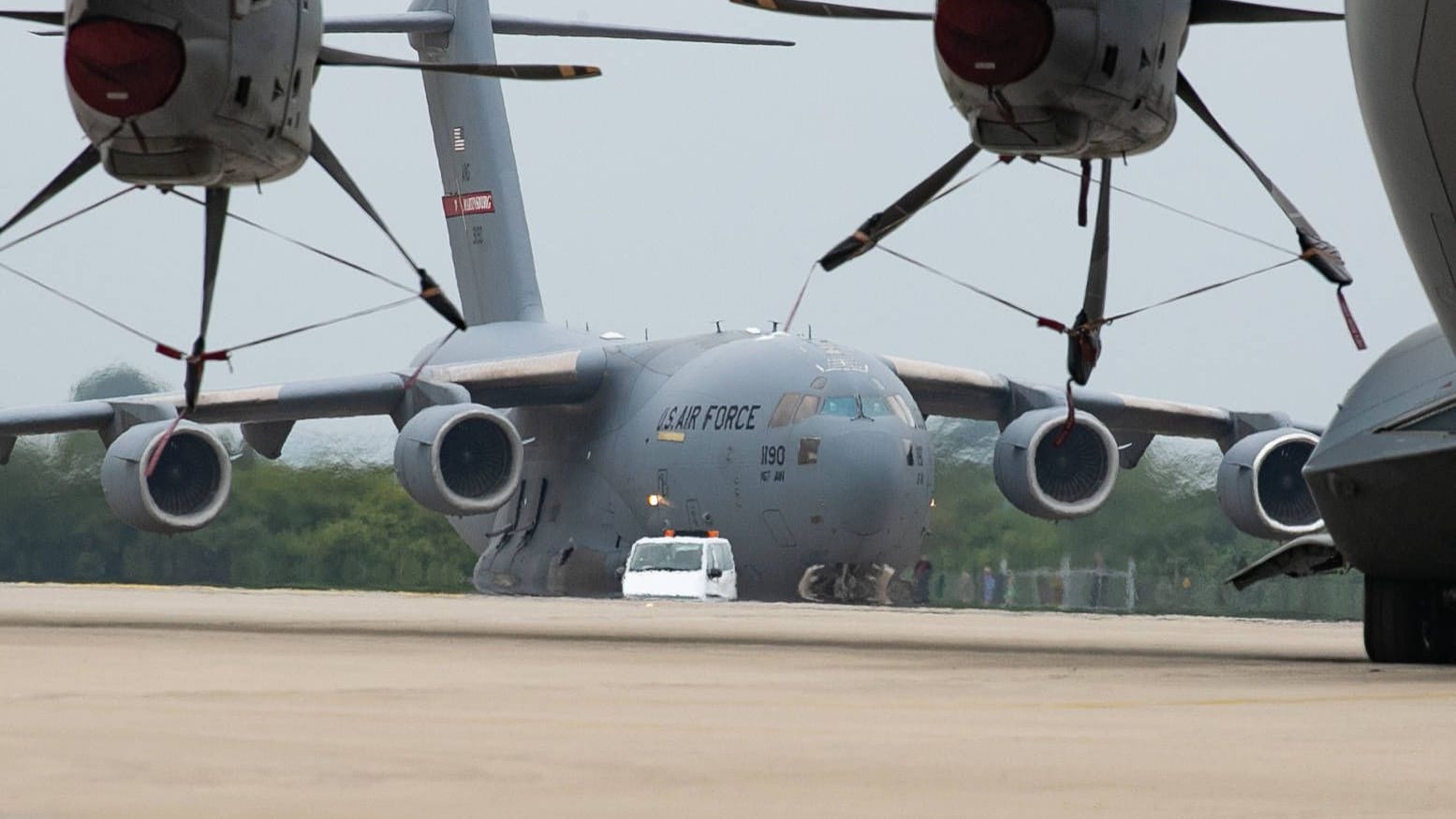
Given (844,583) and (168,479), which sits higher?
(168,479)

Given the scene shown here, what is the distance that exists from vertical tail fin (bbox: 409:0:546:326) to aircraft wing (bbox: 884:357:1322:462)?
14.6ft

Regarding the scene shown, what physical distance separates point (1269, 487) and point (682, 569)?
6.22 m

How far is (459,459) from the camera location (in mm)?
21016

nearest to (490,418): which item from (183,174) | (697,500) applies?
(697,500)

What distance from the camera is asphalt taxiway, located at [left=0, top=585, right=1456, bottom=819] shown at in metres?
4.21

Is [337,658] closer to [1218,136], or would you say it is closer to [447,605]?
[1218,136]

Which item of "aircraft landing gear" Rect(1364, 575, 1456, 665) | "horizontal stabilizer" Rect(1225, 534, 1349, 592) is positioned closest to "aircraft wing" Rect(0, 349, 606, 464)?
"horizontal stabilizer" Rect(1225, 534, 1349, 592)

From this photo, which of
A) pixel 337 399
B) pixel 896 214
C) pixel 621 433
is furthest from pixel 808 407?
pixel 896 214

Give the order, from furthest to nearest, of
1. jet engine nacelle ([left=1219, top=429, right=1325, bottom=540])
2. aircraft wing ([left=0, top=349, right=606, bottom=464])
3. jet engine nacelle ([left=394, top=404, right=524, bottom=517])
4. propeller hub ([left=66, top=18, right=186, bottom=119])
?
aircraft wing ([left=0, top=349, right=606, bottom=464])
jet engine nacelle ([left=394, top=404, right=524, bottom=517])
jet engine nacelle ([left=1219, top=429, right=1325, bottom=540])
propeller hub ([left=66, top=18, right=186, bottom=119])

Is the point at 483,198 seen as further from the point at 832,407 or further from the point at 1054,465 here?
the point at 1054,465

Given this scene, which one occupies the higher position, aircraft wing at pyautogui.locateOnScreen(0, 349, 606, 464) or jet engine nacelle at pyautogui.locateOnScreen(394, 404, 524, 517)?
aircraft wing at pyautogui.locateOnScreen(0, 349, 606, 464)

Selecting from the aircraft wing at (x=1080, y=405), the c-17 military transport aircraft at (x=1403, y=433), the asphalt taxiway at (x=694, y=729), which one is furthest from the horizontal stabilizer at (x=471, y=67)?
the aircraft wing at (x=1080, y=405)

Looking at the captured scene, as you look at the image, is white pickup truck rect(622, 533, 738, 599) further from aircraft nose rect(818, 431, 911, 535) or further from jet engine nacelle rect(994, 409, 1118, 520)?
jet engine nacelle rect(994, 409, 1118, 520)

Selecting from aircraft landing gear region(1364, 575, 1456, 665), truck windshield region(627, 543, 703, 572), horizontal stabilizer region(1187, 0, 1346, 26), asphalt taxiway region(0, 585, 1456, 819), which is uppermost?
horizontal stabilizer region(1187, 0, 1346, 26)
